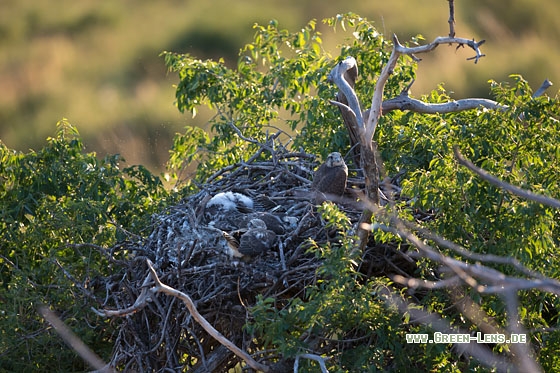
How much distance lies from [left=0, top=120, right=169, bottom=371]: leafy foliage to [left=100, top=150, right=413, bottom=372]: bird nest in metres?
0.38

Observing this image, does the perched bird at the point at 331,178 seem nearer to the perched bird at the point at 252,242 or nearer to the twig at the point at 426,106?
the perched bird at the point at 252,242

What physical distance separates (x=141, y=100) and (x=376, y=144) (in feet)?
32.7

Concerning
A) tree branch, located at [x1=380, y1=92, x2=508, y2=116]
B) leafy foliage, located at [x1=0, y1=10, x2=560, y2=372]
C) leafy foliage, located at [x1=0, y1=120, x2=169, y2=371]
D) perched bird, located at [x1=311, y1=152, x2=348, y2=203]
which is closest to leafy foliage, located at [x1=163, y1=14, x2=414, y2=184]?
leafy foliage, located at [x1=0, y1=10, x2=560, y2=372]

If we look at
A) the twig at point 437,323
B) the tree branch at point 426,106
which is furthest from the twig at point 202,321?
the tree branch at point 426,106

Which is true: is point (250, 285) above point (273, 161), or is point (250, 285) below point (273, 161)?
below

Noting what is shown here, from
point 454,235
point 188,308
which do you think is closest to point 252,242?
point 188,308

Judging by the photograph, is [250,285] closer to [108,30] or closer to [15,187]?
[15,187]

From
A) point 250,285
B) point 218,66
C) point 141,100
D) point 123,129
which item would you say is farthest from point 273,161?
point 141,100

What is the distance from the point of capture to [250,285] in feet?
15.9

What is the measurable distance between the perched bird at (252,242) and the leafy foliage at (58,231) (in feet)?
3.16

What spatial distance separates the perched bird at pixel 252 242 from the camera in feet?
15.8

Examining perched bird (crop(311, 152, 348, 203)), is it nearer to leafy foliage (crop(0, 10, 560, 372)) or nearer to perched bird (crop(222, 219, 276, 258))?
leafy foliage (crop(0, 10, 560, 372))

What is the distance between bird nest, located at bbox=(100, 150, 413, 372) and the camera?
485cm

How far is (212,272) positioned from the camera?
4.93m
